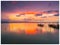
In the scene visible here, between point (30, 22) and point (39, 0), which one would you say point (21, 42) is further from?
point (39, 0)

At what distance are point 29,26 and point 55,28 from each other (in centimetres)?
52

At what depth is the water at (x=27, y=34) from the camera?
3.33 m

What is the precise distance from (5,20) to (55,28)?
1003 millimetres

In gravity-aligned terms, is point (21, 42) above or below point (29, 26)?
below

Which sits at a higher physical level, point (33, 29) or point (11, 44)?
point (33, 29)

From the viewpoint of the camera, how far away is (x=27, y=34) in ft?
11.1

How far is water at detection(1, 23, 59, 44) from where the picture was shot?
10.9ft

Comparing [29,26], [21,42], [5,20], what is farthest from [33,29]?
[5,20]

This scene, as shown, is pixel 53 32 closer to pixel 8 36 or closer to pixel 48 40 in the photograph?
pixel 48 40

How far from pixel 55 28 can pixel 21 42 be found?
0.73 meters

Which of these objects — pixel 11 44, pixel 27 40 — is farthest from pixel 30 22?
pixel 11 44

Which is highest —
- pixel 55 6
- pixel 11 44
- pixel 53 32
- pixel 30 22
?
pixel 55 6

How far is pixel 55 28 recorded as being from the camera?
334 cm

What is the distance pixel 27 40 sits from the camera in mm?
3375
